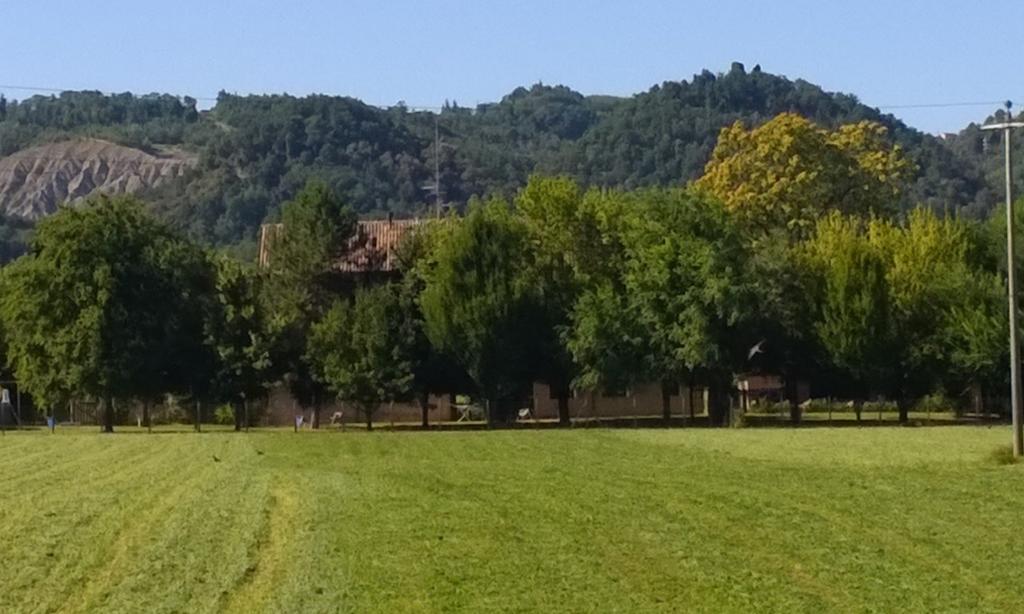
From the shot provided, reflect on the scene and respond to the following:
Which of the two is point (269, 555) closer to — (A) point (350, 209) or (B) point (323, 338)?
(B) point (323, 338)

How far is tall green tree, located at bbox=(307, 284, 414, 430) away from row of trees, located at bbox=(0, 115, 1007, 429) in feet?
0.31

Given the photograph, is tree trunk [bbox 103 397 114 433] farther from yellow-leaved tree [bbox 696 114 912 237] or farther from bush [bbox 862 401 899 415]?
bush [bbox 862 401 899 415]

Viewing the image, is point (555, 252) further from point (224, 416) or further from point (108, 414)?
point (108, 414)

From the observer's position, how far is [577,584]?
20.4m

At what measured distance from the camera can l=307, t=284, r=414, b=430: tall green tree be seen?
82.6 meters

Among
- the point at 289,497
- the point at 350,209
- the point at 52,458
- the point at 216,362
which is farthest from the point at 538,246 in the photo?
the point at 289,497

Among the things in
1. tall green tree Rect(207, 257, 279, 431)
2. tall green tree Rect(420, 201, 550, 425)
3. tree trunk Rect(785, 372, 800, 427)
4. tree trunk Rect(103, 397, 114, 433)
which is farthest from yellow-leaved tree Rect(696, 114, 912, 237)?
tree trunk Rect(103, 397, 114, 433)

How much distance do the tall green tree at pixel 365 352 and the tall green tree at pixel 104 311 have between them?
19.1 feet

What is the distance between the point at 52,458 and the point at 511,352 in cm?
3343

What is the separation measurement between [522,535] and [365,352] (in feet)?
188

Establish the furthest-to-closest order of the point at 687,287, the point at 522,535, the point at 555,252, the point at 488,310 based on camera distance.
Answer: the point at 555,252, the point at 488,310, the point at 687,287, the point at 522,535

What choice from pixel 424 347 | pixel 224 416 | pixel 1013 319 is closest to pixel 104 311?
pixel 424 347

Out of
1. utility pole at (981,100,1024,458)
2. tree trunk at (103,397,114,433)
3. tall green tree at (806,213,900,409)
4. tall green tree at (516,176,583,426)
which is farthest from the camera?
tall green tree at (516,176,583,426)

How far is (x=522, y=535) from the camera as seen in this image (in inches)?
1011
